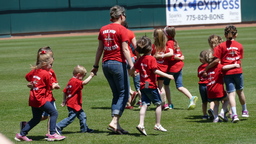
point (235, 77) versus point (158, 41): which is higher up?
point (158, 41)

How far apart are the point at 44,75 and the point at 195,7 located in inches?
1503

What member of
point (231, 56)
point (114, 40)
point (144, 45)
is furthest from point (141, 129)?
point (231, 56)

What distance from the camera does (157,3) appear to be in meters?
43.8

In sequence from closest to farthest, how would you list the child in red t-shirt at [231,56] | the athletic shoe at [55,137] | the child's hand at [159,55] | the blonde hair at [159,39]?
the athletic shoe at [55,137] < the child in red t-shirt at [231,56] < the blonde hair at [159,39] < the child's hand at [159,55]

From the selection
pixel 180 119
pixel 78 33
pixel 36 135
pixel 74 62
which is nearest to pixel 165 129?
pixel 180 119

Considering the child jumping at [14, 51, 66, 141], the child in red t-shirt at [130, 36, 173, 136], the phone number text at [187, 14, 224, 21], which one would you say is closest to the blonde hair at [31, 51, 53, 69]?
the child jumping at [14, 51, 66, 141]

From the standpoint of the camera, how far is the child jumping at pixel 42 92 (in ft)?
23.5

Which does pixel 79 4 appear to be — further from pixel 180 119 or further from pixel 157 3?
pixel 180 119

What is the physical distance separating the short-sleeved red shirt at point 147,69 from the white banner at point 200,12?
36.5 meters

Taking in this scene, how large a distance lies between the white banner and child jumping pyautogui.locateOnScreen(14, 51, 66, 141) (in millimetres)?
37010

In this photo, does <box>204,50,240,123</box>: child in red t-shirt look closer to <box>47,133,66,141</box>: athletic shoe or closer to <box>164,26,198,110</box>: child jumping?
<box>164,26,198,110</box>: child jumping

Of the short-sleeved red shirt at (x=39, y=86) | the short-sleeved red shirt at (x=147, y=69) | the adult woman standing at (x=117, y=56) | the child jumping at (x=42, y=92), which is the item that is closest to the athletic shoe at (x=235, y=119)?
the short-sleeved red shirt at (x=147, y=69)

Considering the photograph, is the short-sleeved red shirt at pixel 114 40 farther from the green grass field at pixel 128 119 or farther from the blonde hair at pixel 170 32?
the blonde hair at pixel 170 32

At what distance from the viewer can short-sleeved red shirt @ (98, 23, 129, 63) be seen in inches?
300
